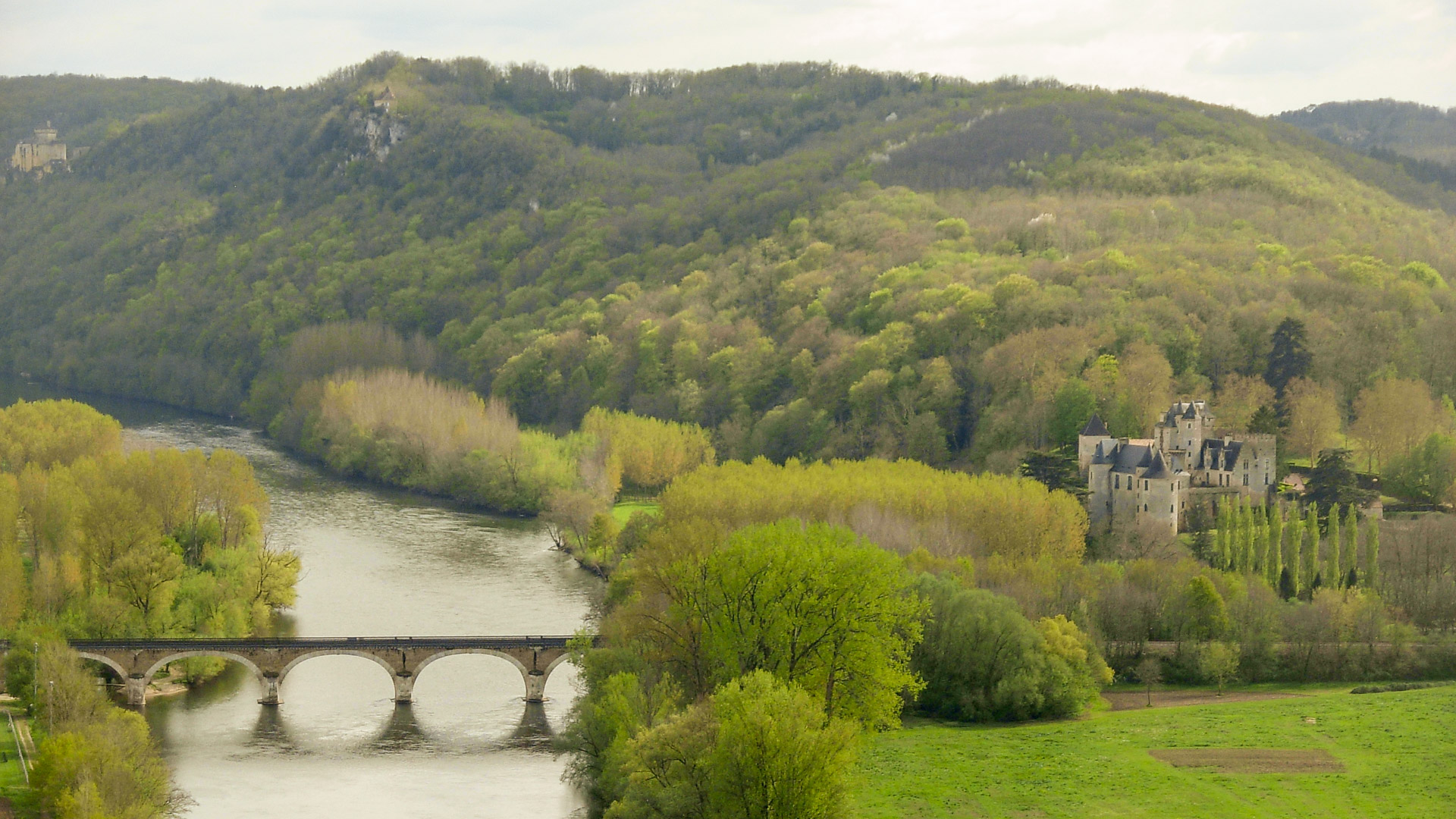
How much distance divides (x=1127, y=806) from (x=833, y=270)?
4031 inches

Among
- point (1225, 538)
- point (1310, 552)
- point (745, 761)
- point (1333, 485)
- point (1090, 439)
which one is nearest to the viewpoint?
point (745, 761)

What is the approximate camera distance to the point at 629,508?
404ft

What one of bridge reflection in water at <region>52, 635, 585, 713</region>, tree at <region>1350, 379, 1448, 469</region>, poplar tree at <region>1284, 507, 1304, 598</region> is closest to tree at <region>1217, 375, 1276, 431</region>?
tree at <region>1350, 379, 1448, 469</region>

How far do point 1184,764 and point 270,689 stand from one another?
121ft

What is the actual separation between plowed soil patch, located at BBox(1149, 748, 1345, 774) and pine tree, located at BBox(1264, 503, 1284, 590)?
788 inches

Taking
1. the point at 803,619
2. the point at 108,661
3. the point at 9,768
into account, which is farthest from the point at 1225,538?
the point at 9,768

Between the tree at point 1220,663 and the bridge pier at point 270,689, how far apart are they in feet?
120

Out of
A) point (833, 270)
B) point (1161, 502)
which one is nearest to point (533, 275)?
point (833, 270)

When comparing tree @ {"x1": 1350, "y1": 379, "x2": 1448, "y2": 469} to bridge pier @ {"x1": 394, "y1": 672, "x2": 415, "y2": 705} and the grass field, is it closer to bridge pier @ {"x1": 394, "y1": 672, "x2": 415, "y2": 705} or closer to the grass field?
the grass field

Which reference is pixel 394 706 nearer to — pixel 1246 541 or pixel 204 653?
pixel 204 653

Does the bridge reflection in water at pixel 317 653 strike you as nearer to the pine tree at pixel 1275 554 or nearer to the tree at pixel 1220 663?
the tree at pixel 1220 663

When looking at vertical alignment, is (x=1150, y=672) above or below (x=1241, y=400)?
below

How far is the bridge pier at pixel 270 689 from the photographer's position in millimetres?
77938

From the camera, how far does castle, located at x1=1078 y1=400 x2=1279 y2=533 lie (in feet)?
302
